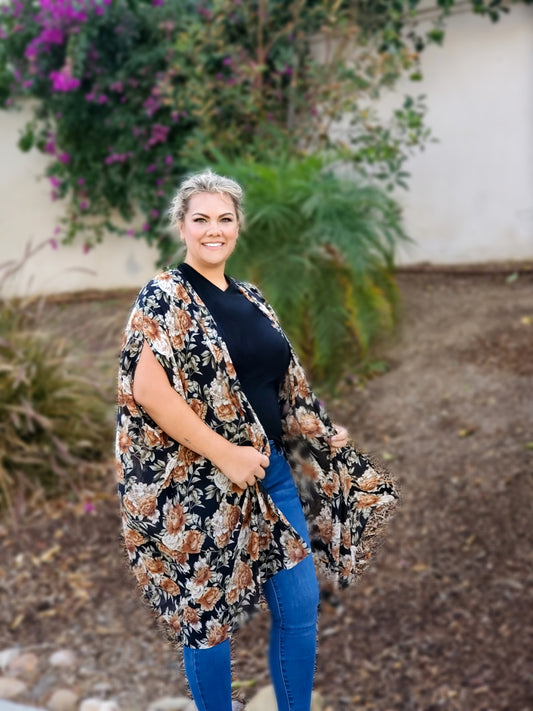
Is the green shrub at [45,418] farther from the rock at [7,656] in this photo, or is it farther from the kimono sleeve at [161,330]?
the kimono sleeve at [161,330]

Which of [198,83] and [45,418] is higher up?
[198,83]

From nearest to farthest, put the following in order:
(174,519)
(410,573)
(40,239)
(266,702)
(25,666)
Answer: (174,519), (266,702), (25,666), (410,573), (40,239)

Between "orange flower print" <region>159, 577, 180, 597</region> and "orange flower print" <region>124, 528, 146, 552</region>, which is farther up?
"orange flower print" <region>124, 528, 146, 552</region>

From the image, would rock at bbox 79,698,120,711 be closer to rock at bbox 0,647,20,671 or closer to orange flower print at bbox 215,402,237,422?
rock at bbox 0,647,20,671

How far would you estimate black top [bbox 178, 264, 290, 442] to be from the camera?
6.41 feet

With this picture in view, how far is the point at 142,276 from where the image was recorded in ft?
29.7

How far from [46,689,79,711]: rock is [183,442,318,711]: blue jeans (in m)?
2.07

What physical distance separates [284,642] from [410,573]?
2.38 metres

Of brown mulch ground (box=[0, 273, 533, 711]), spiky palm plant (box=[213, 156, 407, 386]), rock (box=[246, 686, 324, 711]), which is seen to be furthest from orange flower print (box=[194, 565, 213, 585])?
spiky palm plant (box=[213, 156, 407, 386])

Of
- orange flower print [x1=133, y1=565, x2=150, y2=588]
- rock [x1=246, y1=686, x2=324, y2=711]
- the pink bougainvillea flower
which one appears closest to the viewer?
orange flower print [x1=133, y1=565, x2=150, y2=588]

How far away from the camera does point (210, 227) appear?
1.90 meters

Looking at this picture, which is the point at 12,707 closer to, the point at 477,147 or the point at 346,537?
the point at 346,537

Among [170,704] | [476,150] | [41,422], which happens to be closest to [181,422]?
[170,704]

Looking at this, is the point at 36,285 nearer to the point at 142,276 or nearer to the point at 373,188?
the point at 142,276
